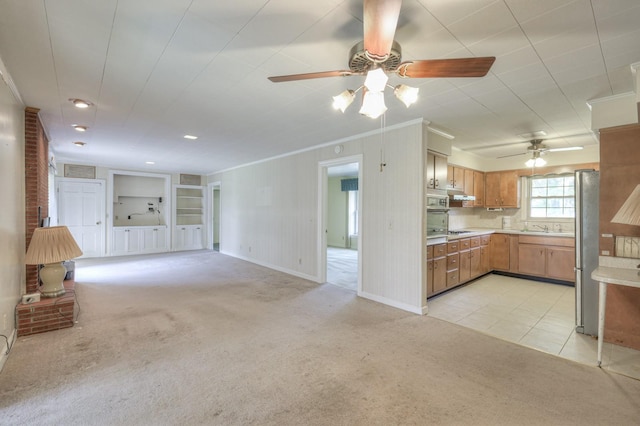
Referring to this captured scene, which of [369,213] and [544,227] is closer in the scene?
[369,213]

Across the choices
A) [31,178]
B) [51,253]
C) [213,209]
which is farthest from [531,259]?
[213,209]

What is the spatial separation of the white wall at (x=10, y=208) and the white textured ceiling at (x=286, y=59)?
0.29 meters

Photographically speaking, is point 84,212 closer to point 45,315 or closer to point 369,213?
point 45,315

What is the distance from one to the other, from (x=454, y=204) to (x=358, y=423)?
4.96m

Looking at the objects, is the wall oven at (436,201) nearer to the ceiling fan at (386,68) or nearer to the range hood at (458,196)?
the range hood at (458,196)

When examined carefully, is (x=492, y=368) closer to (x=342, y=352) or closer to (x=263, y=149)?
(x=342, y=352)

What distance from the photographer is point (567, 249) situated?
498cm

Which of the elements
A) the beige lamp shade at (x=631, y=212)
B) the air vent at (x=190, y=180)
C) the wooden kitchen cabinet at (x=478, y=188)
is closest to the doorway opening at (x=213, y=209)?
the air vent at (x=190, y=180)

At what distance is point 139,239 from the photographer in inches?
323

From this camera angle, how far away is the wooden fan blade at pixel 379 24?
3.79 feet

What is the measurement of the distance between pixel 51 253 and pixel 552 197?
8.12 metres

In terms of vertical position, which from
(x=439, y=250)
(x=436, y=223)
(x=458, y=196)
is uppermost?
(x=458, y=196)

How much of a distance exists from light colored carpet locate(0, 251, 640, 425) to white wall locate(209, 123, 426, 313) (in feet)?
1.66

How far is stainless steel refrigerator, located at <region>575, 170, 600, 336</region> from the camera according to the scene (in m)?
3.06
